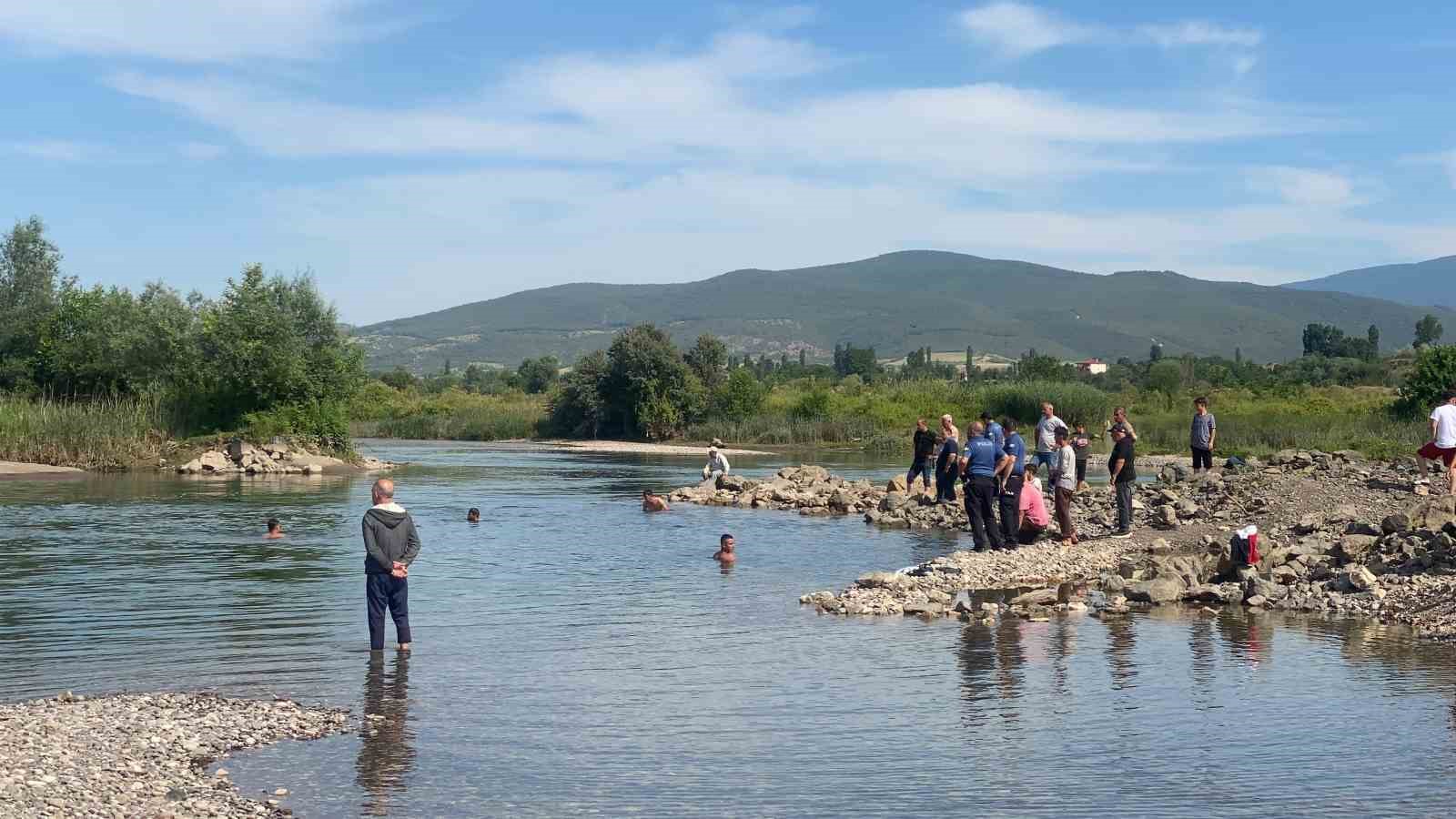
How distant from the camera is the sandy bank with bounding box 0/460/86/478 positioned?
151ft

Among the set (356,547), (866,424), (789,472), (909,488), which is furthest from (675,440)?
(356,547)

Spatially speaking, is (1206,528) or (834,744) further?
(1206,528)

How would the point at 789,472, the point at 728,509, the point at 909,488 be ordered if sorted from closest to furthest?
1. the point at 909,488
2. the point at 728,509
3. the point at 789,472

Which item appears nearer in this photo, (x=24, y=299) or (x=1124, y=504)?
(x=1124, y=504)

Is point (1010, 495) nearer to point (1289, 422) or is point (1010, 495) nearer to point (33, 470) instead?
point (33, 470)

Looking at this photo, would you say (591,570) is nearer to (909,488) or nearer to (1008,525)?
(1008,525)

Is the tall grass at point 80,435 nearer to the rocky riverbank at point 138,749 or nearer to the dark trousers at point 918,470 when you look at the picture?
the dark trousers at point 918,470

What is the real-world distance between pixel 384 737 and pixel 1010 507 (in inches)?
542

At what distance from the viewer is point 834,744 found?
11000 mm

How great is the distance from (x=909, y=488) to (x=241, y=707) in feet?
73.6

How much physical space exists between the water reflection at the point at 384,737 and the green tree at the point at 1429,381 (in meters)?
48.7

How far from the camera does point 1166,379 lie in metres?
97.6

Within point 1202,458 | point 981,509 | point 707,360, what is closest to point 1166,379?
point 707,360

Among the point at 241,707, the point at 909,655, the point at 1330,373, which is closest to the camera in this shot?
the point at 241,707
